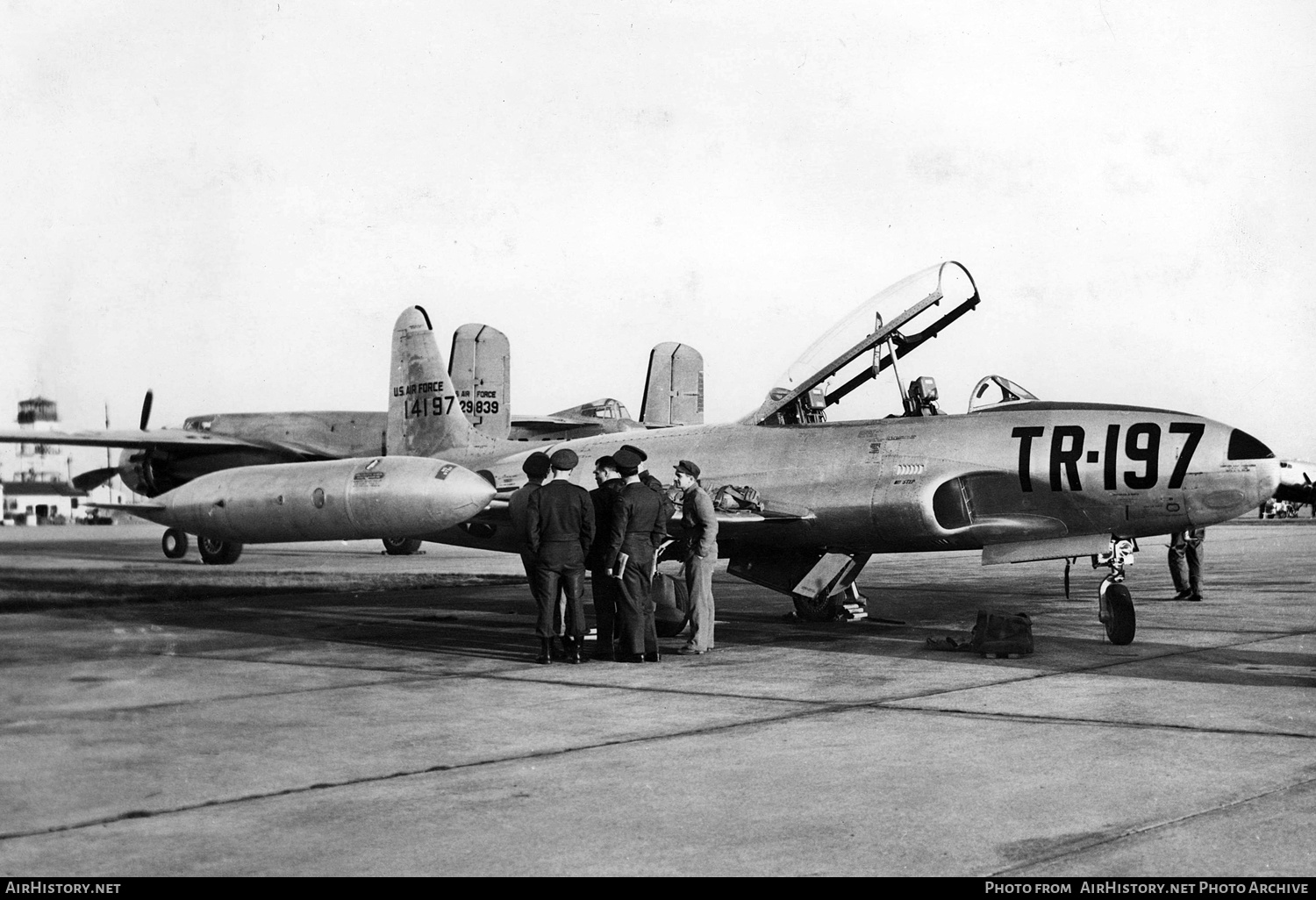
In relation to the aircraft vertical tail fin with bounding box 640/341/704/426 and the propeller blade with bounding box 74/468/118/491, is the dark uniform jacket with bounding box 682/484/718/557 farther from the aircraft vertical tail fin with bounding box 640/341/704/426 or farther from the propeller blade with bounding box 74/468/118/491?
the propeller blade with bounding box 74/468/118/491

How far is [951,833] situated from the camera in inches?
193

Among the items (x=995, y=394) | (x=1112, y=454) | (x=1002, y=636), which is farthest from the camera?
(x=995, y=394)

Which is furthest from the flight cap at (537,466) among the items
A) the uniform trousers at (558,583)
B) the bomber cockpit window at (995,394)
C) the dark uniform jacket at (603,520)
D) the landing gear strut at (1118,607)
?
the landing gear strut at (1118,607)

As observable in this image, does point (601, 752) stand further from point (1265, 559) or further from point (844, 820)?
point (1265, 559)

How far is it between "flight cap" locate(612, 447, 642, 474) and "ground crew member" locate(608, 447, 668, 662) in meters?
0.29

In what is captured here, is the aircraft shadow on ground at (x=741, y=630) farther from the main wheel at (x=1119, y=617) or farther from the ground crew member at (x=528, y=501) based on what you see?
the ground crew member at (x=528, y=501)

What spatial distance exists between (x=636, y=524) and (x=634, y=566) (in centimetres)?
36

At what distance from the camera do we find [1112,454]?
11406 mm

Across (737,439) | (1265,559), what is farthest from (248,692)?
(1265,559)

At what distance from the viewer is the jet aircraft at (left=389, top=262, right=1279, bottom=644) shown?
11.2 meters

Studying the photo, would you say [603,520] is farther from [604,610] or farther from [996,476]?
[996,476]

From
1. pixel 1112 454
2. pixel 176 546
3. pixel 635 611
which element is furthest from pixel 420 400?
pixel 176 546

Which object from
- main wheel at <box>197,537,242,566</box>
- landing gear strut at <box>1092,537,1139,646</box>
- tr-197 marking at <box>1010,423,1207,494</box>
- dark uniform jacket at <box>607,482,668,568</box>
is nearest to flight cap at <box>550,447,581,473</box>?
dark uniform jacket at <box>607,482,668,568</box>

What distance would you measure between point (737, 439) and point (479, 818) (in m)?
8.74
